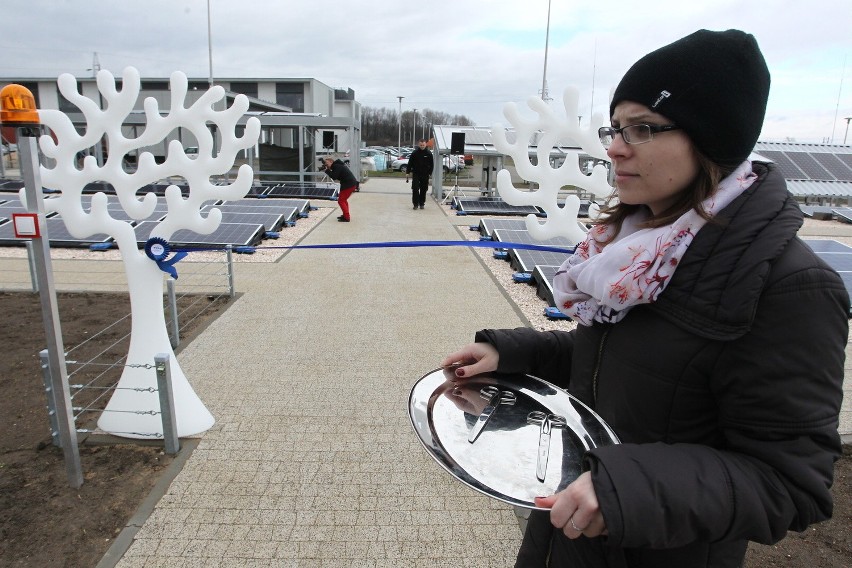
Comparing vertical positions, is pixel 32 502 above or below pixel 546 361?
below

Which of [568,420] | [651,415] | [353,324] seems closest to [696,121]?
[651,415]

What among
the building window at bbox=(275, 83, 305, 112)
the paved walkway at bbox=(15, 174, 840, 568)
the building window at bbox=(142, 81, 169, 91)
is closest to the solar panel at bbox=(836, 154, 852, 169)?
the paved walkway at bbox=(15, 174, 840, 568)

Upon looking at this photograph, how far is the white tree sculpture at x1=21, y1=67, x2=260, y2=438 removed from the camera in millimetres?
4188

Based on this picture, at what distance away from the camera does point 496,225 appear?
44.8 feet

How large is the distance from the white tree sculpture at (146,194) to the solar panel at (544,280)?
5210mm

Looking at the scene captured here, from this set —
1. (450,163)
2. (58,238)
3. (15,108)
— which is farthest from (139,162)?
(450,163)

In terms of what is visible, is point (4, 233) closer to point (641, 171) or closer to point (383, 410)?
point (383, 410)

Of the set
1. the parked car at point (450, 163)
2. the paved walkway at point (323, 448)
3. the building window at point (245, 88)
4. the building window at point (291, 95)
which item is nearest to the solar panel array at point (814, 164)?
the parked car at point (450, 163)

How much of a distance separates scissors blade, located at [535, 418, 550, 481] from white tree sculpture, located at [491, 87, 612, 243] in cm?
360

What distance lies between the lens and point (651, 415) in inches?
53.0

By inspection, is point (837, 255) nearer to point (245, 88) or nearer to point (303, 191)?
point (303, 191)

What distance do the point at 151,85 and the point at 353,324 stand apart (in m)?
56.0

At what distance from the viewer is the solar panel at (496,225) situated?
13.2 meters

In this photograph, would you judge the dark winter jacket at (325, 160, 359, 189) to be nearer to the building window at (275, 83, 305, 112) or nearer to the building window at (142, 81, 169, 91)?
the building window at (275, 83, 305, 112)
